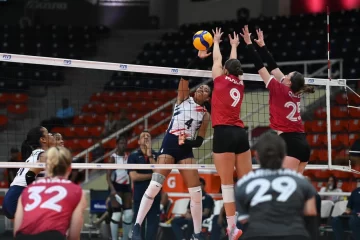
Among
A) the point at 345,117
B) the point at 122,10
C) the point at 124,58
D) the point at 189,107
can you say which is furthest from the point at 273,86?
the point at 122,10

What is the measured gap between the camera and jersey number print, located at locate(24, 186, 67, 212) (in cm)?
672

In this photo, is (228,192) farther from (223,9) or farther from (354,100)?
(223,9)

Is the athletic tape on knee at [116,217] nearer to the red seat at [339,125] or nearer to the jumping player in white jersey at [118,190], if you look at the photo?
Result: the jumping player in white jersey at [118,190]

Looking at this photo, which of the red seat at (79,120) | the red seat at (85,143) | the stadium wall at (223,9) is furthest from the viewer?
the stadium wall at (223,9)

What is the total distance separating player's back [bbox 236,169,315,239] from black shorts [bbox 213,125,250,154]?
3.34 meters

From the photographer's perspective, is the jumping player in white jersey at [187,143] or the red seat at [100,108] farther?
the red seat at [100,108]

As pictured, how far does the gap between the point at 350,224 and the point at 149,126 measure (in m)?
8.05

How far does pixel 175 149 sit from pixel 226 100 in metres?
1.33

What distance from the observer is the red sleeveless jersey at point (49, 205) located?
22.0ft

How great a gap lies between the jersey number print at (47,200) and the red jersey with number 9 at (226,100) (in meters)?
3.52

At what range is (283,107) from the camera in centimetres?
991

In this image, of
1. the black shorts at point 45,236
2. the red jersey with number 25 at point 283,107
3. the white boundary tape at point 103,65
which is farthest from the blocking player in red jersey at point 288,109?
the black shorts at point 45,236

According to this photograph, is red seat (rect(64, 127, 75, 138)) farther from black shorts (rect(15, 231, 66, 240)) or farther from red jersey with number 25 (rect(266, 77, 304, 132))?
black shorts (rect(15, 231, 66, 240))

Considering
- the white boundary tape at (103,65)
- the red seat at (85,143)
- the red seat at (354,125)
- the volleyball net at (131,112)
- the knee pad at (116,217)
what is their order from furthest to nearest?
the red seat at (85,143)
the volleyball net at (131,112)
the red seat at (354,125)
the knee pad at (116,217)
the white boundary tape at (103,65)
